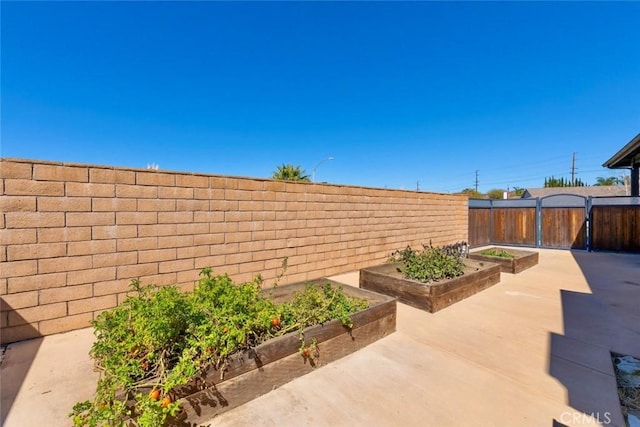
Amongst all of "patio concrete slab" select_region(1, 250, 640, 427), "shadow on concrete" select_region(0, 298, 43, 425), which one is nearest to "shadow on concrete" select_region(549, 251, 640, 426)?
"patio concrete slab" select_region(1, 250, 640, 427)

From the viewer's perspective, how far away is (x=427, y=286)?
3713mm

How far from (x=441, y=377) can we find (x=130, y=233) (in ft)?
11.7

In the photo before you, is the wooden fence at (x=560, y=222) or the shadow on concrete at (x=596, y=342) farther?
the wooden fence at (x=560, y=222)

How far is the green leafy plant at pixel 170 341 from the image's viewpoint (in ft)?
4.44

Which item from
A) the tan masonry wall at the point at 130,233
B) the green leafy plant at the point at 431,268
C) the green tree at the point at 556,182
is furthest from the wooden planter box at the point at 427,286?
the green tree at the point at 556,182

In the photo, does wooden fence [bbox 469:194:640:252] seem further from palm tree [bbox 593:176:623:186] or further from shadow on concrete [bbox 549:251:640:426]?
palm tree [bbox 593:176:623:186]

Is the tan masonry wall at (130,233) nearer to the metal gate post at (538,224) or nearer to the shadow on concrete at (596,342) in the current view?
the shadow on concrete at (596,342)

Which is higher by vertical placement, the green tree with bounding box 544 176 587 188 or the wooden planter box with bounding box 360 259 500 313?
the green tree with bounding box 544 176 587 188

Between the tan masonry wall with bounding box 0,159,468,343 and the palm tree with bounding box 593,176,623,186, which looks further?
the palm tree with bounding box 593,176,623,186

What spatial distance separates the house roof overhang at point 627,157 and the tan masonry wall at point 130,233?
26.2 feet

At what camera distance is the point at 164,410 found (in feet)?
4.39

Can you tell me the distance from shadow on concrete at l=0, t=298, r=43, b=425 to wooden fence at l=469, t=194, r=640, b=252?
10.8 m

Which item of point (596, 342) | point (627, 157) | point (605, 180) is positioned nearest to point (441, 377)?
point (596, 342)

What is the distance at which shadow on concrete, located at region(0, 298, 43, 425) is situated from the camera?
190 centimetres
